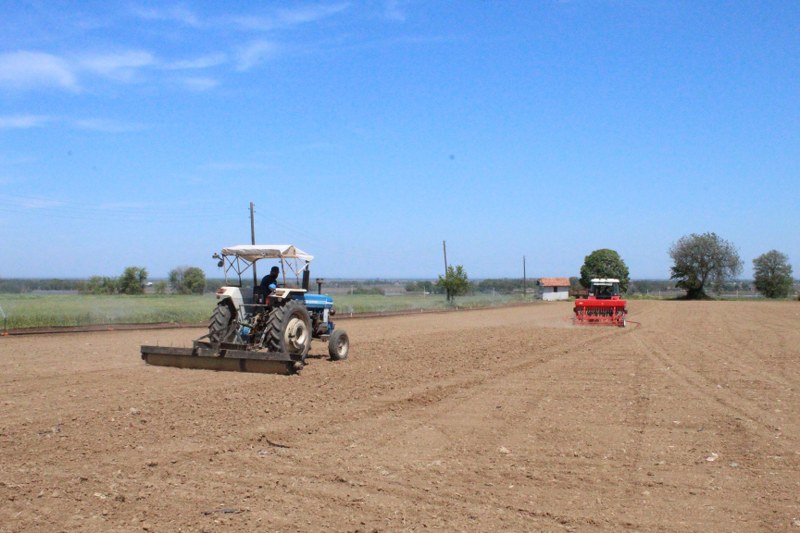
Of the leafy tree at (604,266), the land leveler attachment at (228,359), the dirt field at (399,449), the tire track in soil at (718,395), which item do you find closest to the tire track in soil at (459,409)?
the dirt field at (399,449)

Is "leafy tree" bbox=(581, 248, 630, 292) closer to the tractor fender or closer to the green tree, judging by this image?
the green tree

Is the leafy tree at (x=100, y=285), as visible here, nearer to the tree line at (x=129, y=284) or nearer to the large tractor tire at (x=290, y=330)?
the tree line at (x=129, y=284)

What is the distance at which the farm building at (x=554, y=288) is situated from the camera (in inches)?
3425

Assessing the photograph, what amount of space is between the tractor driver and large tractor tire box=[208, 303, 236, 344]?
30.5 inches

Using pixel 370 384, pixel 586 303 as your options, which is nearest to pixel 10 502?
pixel 370 384

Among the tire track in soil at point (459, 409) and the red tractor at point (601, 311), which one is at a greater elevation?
the red tractor at point (601, 311)

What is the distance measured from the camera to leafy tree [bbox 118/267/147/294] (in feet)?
204

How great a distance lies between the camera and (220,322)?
12664 millimetres

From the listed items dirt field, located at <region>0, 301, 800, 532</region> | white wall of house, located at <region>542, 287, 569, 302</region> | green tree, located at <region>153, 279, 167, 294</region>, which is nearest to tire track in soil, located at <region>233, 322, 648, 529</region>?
dirt field, located at <region>0, 301, 800, 532</region>

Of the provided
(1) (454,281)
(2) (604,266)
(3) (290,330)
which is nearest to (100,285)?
(1) (454,281)

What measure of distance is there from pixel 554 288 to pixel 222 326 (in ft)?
261

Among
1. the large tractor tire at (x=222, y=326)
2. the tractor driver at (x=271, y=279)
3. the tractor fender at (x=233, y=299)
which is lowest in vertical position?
the large tractor tire at (x=222, y=326)

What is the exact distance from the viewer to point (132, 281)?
62.2m

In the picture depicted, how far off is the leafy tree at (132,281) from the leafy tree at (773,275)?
242 ft
